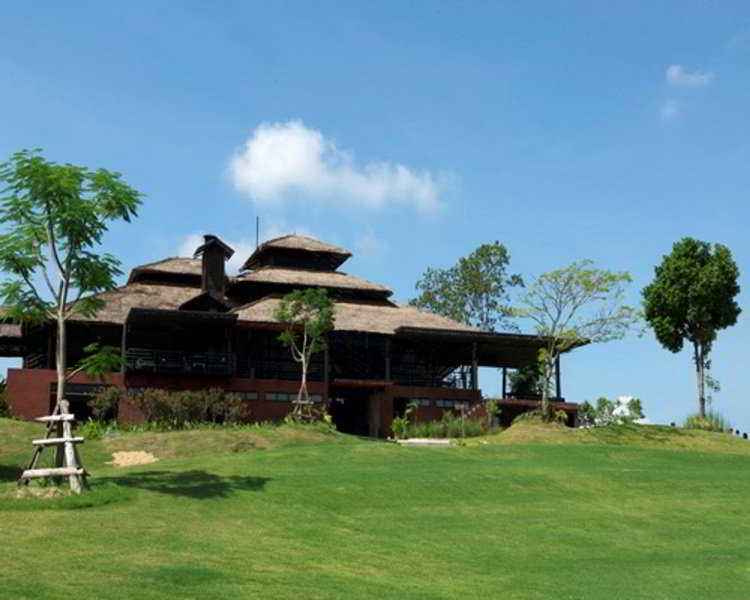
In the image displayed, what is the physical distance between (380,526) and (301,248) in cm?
3464

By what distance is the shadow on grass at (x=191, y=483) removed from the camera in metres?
22.0

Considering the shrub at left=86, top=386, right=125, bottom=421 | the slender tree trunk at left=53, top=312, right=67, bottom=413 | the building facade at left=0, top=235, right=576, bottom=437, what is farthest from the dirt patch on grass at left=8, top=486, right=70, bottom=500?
the building facade at left=0, top=235, right=576, bottom=437

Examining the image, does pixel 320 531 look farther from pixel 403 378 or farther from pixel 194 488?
pixel 403 378

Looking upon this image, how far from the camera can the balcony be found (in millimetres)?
43156

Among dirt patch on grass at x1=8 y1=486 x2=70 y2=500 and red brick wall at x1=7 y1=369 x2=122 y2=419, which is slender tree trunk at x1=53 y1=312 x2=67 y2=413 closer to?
dirt patch on grass at x1=8 y1=486 x2=70 y2=500

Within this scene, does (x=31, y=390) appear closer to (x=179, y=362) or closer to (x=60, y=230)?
(x=179, y=362)

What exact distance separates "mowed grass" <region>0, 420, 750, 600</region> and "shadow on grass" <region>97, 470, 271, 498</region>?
7 centimetres

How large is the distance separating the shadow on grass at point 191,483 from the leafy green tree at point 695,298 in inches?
1258

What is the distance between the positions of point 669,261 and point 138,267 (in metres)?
27.8

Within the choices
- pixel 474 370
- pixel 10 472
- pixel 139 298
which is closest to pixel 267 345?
pixel 139 298

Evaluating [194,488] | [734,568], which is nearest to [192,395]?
[194,488]

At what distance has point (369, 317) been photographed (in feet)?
159

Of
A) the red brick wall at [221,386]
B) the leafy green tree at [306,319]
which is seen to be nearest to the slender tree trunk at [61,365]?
the red brick wall at [221,386]

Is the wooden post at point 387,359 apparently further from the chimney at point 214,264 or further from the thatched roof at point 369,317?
the chimney at point 214,264
